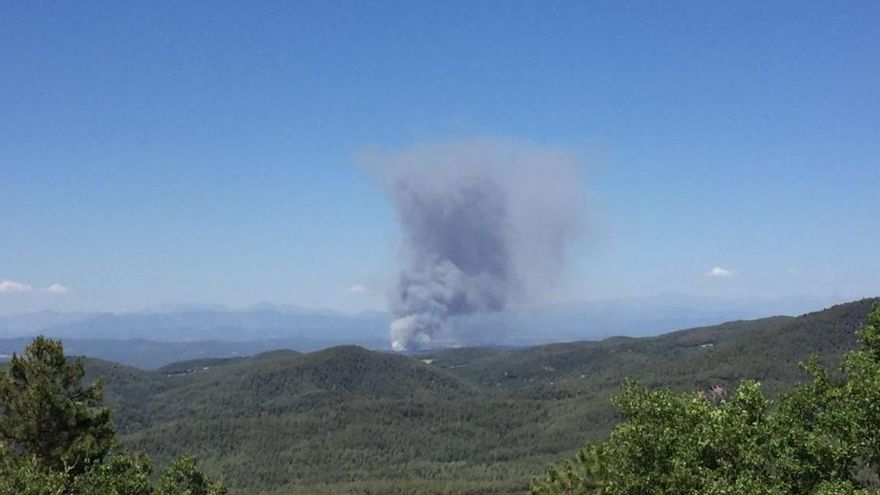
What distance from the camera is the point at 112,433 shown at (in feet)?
161

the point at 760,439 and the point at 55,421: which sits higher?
the point at 760,439

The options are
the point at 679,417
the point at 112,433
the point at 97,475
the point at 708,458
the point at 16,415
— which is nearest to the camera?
the point at 708,458

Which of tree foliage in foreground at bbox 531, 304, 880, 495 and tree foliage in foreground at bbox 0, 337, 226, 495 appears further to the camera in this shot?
tree foliage in foreground at bbox 0, 337, 226, 495

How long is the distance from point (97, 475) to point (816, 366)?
1406 inches

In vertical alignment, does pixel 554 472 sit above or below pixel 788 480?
below

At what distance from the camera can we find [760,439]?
2661cm

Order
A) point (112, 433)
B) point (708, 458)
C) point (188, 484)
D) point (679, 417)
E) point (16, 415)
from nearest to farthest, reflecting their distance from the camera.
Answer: point (708, 458), point (679, 417), point (188, 484), point (16, 415), point (112, 433)

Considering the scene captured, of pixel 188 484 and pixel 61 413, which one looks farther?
pixel 61 413

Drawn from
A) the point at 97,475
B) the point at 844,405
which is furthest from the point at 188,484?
the point at 844,405

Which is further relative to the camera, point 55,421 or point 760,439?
point 55,421

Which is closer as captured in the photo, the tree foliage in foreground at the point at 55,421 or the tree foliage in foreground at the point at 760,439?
the tree foliage in foreground at the point at 760,439

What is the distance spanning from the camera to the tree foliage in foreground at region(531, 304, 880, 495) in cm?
2441

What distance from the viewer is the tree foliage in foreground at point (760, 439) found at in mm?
24406

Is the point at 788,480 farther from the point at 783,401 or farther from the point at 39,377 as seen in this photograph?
the point at 39,377
